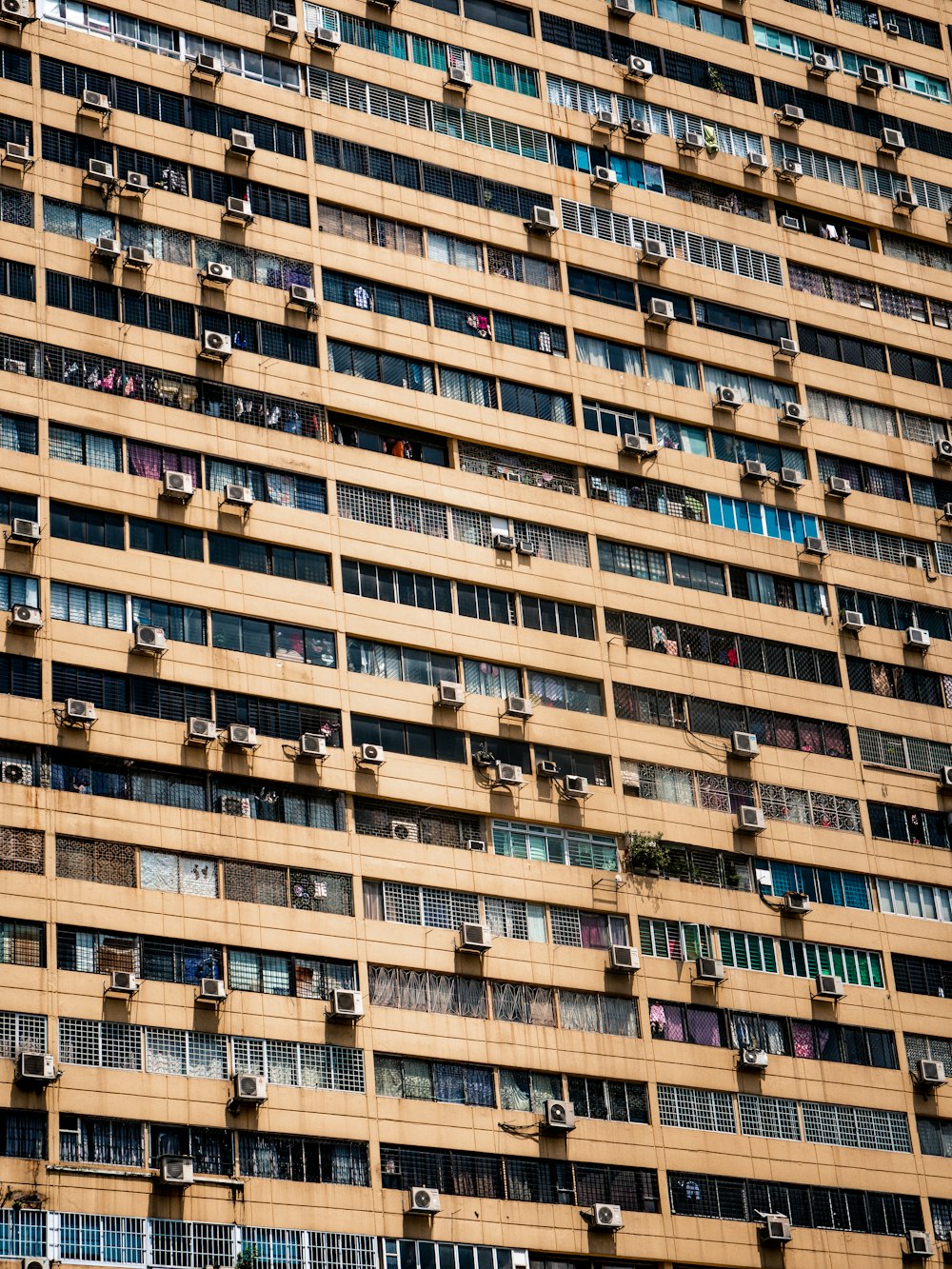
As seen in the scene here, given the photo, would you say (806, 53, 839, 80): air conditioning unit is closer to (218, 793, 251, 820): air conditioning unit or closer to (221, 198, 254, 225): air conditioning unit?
(221, 198, 254, 225): air conditioning unit

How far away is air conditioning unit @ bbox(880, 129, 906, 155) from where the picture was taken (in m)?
68.8

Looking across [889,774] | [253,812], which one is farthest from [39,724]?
[889,774]

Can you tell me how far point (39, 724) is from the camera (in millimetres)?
49438

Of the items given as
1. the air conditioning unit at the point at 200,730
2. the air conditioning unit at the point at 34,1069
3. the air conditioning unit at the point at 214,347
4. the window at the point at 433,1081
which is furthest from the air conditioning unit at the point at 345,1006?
the air conditioning unit at the point at 214,347

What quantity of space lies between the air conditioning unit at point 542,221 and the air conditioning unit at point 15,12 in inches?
508

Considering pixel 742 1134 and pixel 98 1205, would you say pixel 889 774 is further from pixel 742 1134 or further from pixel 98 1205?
pixel 98 1205

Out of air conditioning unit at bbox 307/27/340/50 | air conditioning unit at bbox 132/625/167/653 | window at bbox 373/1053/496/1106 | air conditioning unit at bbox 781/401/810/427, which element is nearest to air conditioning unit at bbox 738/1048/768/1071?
window at bbox 373/1053/496/1106

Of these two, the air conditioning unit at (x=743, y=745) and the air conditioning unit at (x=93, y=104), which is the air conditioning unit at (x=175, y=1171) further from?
the air conditioning unit at (x=93, y=104)

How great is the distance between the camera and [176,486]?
5266 cm

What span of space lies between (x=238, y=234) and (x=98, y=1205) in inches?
856

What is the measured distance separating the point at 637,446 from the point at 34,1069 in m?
22.0

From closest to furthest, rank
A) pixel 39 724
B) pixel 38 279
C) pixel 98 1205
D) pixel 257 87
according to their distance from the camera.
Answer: pixel 98 1205 < pixel 39 724 < pixel 38 279 < pixel 257 87

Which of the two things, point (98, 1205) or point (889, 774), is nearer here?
point (98, 1205)

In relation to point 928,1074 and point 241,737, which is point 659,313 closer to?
point 241,737
